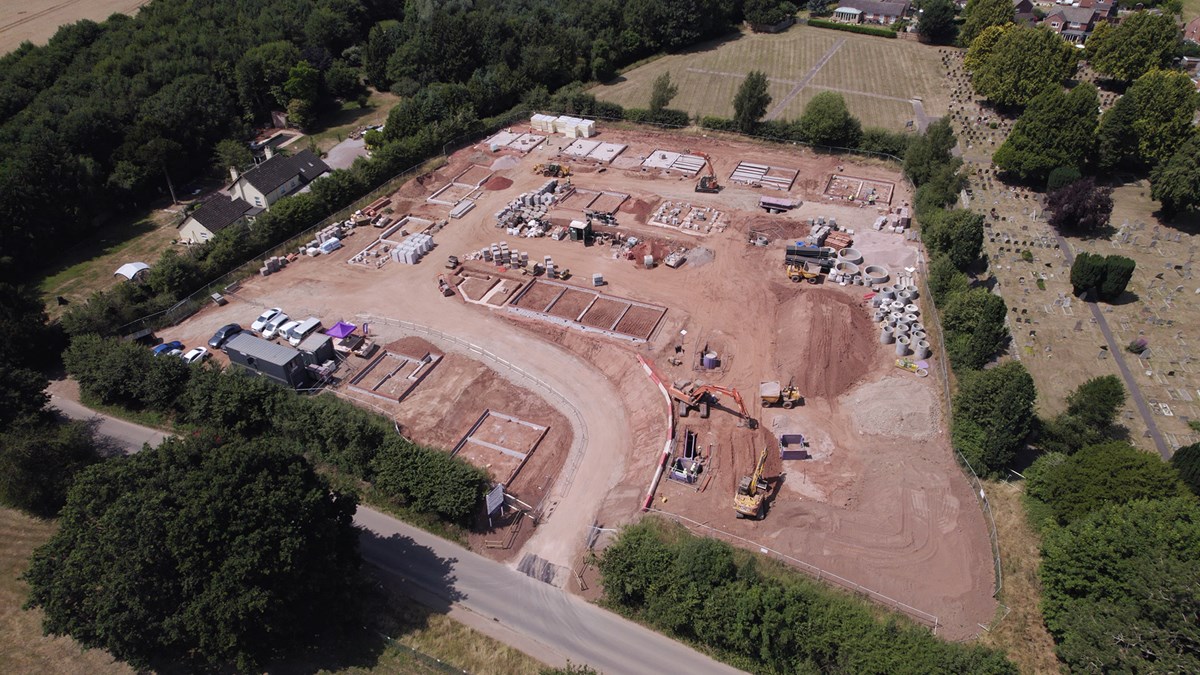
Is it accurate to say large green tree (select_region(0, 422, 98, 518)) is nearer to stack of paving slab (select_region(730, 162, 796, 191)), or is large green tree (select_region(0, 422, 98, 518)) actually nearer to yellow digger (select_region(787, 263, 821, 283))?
yellow digger (select_region(787, 263, 821, 283))

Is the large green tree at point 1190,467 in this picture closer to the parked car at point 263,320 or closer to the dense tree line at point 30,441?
the parked car at point 263,320

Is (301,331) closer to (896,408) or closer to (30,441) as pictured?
(30,441)

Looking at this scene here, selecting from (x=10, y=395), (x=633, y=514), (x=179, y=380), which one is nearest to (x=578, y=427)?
(x=633, y=514)

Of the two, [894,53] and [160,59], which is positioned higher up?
[160,59]

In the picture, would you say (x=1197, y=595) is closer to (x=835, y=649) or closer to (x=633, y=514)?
(x=835, y=649)

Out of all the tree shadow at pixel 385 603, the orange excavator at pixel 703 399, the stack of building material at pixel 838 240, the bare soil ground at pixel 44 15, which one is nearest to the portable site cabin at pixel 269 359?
the tree shadow at pixel 385 603

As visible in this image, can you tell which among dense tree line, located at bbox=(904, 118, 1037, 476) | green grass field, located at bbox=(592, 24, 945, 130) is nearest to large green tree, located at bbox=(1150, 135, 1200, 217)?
dense tree line, located at bbox=(904, 118, 1037, 476)

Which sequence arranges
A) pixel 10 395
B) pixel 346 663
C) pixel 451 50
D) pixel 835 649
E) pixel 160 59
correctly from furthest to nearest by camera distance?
pixel 451 50, pixel 160 59, pixel 10 395, pixel 346 663, pixel 835 649
